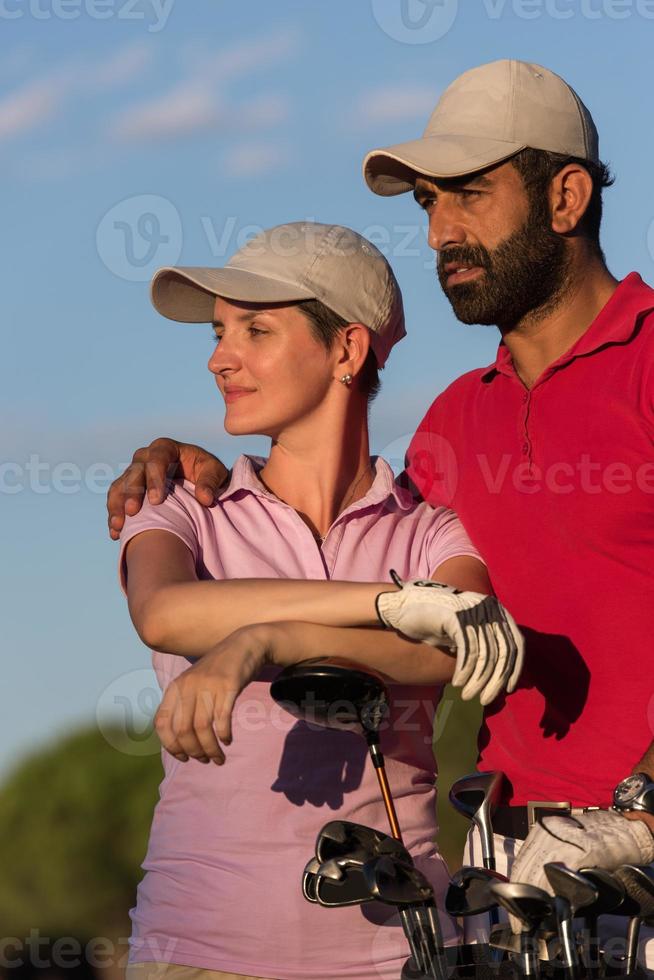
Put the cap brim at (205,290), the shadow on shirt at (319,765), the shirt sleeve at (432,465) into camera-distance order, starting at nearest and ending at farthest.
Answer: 1. the shadow on shirt at (319,765)
2. the cap brim at (205,290)
3. the shirt sleeve at (432,465)

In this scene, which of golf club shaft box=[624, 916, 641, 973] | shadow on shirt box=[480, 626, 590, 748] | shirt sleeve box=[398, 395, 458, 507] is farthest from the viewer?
shirt sleeve box=[398, 395, 458, 507]

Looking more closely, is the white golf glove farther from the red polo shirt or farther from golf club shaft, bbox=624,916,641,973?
the red polo shirt

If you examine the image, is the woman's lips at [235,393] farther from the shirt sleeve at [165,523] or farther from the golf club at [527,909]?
the golf club at [527,909]

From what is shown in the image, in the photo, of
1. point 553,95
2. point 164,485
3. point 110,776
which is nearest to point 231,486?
point 164,485

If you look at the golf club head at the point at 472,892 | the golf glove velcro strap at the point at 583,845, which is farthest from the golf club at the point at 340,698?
the golf glove velcro strap at the point at 583,845

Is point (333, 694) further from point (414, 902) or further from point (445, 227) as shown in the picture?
point (445, 227)

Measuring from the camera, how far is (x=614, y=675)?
4.09 meters

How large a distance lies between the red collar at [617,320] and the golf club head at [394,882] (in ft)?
5.57

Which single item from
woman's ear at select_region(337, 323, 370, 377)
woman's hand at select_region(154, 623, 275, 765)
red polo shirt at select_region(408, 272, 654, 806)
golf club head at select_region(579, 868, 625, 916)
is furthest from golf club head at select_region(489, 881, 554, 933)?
woman's ear at select_region(337, 323, 370, 377)

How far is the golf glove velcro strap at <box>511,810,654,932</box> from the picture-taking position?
10.4 ft

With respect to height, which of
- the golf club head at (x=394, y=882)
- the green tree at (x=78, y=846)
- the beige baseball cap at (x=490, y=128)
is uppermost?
the beige baseball cap at (x=490, y=128)

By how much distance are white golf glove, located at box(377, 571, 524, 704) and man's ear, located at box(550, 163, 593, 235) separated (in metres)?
1.59

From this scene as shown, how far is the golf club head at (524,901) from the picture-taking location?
9.86ft

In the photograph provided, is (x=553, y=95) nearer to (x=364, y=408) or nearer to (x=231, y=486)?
(x=364, y=408)
